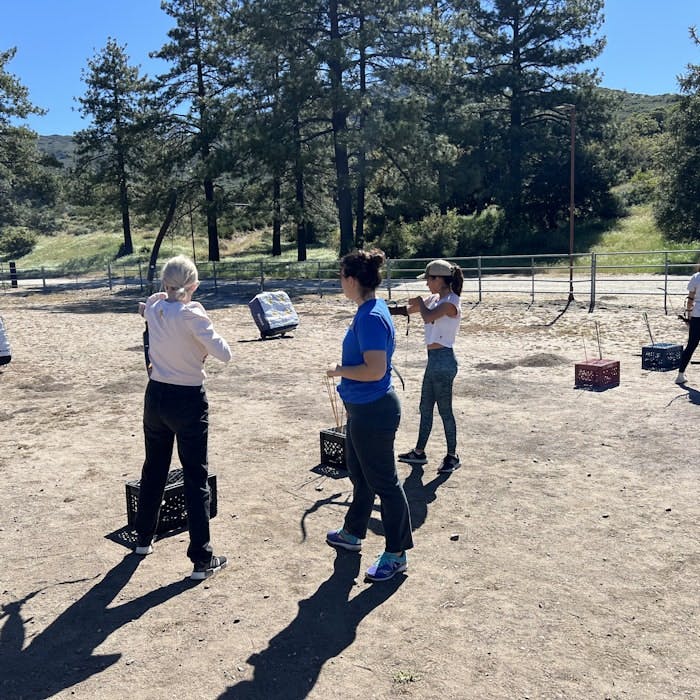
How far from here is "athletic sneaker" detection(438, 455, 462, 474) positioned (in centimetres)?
609

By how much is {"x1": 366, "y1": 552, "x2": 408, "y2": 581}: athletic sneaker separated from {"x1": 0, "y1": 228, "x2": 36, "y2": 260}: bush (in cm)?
6098

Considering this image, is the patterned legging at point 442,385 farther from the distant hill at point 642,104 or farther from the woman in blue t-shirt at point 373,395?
the distant hill at point 642,104

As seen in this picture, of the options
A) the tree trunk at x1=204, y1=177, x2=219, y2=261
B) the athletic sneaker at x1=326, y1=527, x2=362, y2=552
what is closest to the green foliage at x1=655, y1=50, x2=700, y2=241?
the tree trunk at x1=204, y1=177, x2=219, y2=261

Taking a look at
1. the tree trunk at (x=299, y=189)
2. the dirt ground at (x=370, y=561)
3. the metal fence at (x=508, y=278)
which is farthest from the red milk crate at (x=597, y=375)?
the tree trunk at (x=299, y=189)

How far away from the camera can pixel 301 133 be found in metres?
33.2

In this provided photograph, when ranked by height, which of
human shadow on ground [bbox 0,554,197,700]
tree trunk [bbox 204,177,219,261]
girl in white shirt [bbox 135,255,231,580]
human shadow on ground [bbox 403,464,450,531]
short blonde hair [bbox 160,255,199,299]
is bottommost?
human shadow on ground [bbox 403,464,450,531]

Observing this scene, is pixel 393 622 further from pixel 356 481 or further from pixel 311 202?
pixel 311 202

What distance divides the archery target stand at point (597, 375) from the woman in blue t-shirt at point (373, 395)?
218 inches

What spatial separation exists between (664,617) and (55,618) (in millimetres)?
3228

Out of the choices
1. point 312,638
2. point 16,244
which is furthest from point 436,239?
point 16,244

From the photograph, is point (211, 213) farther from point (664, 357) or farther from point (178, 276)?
point (178, 276)

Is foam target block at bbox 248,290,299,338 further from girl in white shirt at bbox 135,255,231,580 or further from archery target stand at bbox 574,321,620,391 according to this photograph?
girl in white shirt at bbox 135,255,231,580

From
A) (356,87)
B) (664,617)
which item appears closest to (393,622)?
(664,617)

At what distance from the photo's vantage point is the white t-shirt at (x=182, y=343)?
4.08 metres
